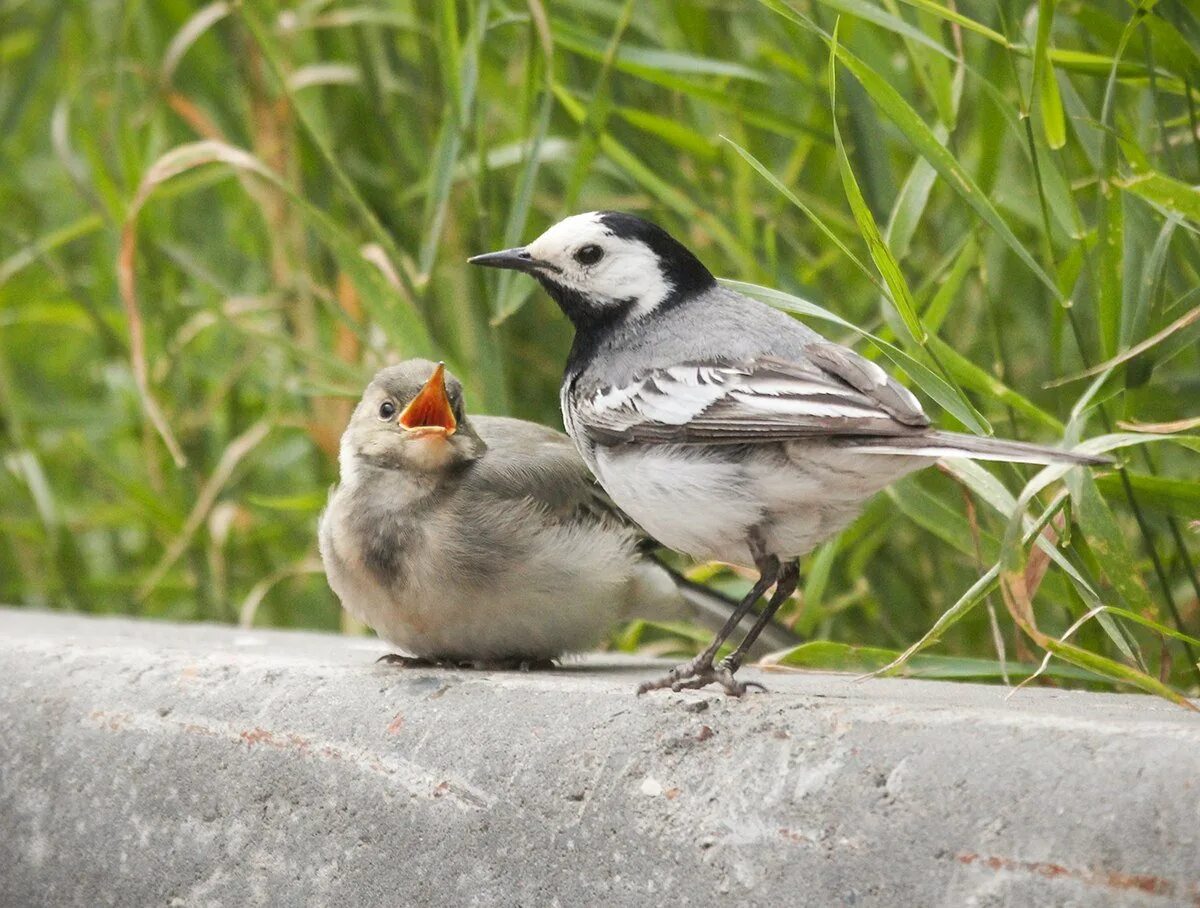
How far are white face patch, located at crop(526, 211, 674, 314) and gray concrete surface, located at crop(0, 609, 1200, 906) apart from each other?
64 centimetres

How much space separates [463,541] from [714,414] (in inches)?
23.4

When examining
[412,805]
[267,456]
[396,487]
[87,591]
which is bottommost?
[87,591]

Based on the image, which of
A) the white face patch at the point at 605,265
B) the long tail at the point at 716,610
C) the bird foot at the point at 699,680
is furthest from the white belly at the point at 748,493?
the long tail at the point at 716,610

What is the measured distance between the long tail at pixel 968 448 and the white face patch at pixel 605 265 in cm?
60

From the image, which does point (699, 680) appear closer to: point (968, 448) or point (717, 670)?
point (717, 670)

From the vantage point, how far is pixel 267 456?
15.9 ft

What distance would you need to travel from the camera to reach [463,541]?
2748mm

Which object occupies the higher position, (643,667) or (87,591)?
(643,667)

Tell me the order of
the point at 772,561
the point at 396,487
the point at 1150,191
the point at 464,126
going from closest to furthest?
1. the point at 1150,191
2. the point at 772,561
3. the point at 396,487
4. the point at 464,126

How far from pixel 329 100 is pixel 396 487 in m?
2.01

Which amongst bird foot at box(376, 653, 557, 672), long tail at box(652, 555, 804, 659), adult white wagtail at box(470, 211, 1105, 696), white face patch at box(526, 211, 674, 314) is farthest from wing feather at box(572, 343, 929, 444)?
long tail at box(652, 555, 804, 659)

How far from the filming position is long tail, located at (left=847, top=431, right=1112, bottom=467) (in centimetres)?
198

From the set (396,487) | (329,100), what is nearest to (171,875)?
(396,487)

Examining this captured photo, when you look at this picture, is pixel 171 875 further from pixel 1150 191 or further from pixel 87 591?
pixel 87 591
